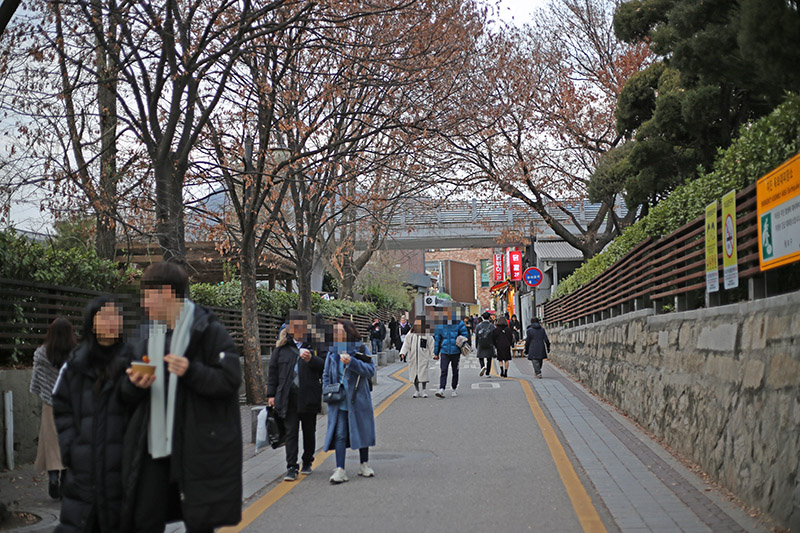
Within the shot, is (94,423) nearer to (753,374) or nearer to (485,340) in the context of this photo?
(753,374)

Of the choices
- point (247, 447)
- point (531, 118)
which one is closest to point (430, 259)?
point (531, 118)

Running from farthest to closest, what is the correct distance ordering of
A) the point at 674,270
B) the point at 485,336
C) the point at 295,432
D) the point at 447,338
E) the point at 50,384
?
the point at 485,336 < the point at 447,338 < the point at 674,270 < the point at 295,432 < the point at 50,384

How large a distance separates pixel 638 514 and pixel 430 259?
124 metres

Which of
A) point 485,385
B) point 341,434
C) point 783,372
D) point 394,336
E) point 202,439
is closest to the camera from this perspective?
point 202,439

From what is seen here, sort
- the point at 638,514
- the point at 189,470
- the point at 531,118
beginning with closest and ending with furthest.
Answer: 1. the point at 189,470
2. the point at 638,514
3. the point at 531,118

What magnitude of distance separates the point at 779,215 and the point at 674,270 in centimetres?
392

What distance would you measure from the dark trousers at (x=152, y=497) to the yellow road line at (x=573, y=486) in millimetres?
3424

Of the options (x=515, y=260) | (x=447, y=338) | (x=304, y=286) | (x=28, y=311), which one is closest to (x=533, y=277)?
(x=304, y=286)

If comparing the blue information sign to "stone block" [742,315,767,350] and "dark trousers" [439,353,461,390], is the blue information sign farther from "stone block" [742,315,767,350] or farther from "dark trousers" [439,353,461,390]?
"stone block" [742,315,767,350]

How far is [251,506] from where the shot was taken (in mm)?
7387

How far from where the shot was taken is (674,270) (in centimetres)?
1005

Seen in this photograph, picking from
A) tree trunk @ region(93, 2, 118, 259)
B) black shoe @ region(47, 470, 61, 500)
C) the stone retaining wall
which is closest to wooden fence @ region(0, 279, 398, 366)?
black shoe @ region(47, 470, 61, 500)

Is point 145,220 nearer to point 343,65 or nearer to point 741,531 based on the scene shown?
point 343,65

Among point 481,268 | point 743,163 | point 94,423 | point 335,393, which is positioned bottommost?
point 335,393
